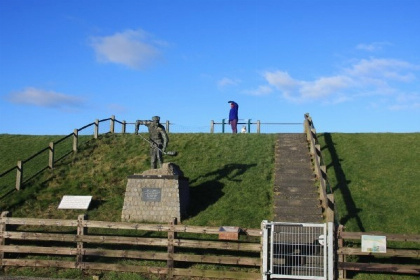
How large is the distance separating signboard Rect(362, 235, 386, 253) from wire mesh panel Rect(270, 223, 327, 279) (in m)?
0.93

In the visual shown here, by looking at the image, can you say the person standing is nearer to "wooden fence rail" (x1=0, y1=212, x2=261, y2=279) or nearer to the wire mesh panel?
"wooden fence rail" (x1=0, y1=212, x2=261, y2=279)

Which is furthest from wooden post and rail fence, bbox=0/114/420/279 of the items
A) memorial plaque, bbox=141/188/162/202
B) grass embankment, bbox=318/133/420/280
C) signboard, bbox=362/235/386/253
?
memorial plaque, bbox=141/188/162/202

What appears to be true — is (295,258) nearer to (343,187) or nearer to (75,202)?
(343,187)

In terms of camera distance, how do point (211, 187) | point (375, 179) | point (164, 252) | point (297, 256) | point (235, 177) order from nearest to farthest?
1. point (297, 256)
2. point (164, 252)
3. point (211, 187)
4. point (375, 179)
5. point (235, 177)

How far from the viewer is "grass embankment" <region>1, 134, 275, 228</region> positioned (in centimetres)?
1747

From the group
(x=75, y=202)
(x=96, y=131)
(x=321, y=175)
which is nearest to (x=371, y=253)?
(x=321, y=175)

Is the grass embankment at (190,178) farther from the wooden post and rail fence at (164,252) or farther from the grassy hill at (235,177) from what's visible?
the wooden post and rail fence at (164,252)

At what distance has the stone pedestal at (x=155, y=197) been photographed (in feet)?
55.3

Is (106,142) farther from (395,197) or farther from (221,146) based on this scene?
(395,197)

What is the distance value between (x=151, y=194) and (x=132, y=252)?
496cm

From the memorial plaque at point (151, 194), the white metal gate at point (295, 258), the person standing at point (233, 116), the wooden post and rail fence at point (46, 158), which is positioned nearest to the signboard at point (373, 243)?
the white metal gate at point (295, 258)

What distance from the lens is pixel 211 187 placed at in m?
19.4

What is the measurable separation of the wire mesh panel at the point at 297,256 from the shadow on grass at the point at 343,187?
4183 millimetres

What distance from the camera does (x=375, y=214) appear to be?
16.4 m
